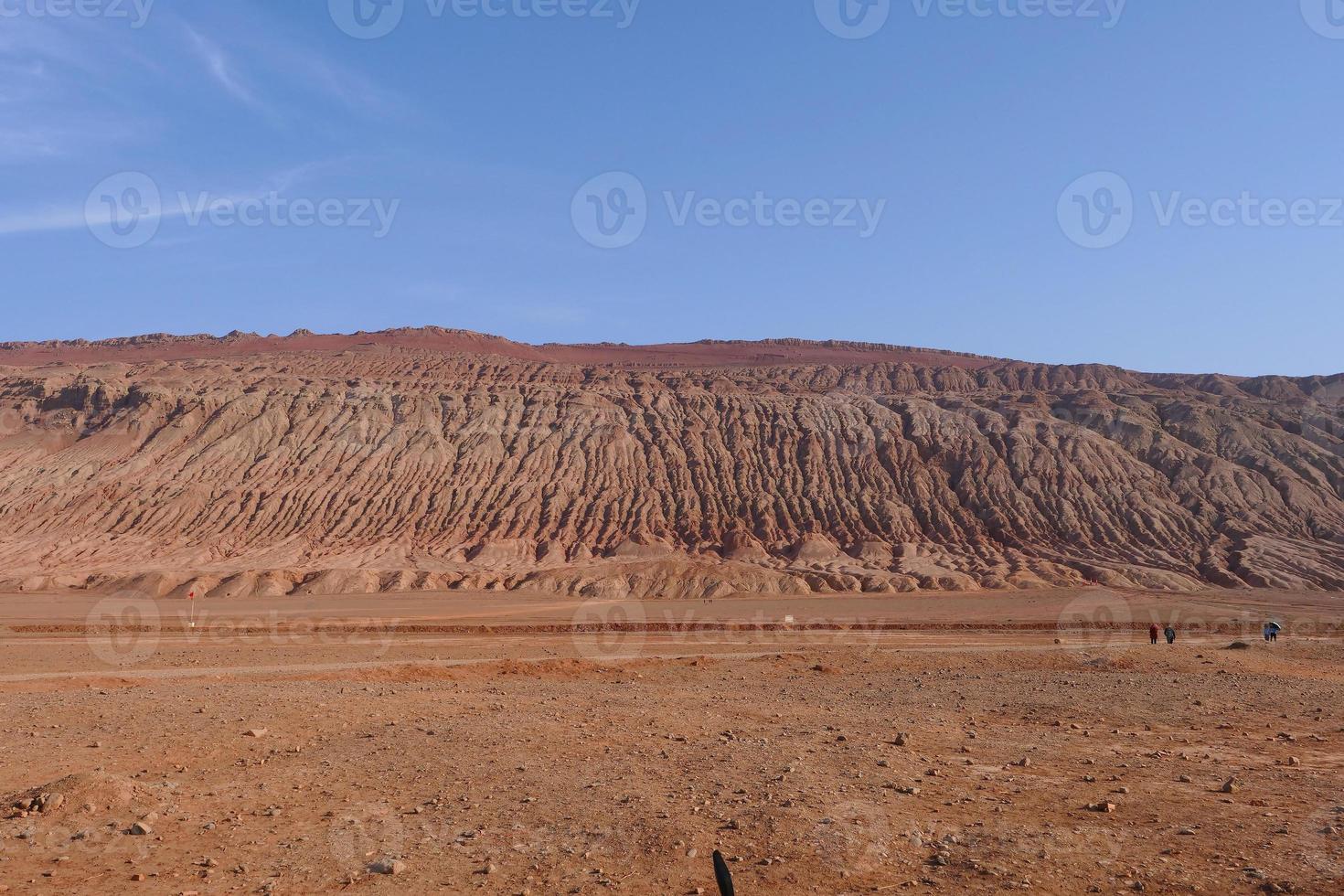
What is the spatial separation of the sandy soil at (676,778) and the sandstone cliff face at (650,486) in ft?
148

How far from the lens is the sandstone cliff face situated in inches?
2847

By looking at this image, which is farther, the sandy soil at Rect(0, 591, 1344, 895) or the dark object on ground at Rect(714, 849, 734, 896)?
the sandy soil at Rect(0, 591, 1344, 895)

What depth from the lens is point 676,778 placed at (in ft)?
40.3

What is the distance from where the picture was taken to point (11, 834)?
10.0 metres

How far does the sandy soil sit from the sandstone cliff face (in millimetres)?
44992

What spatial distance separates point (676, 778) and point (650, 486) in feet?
263

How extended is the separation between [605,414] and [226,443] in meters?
36.8

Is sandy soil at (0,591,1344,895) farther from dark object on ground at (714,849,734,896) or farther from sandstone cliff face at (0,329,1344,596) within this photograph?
sandstone cliff face at (0,329,1344,596)
